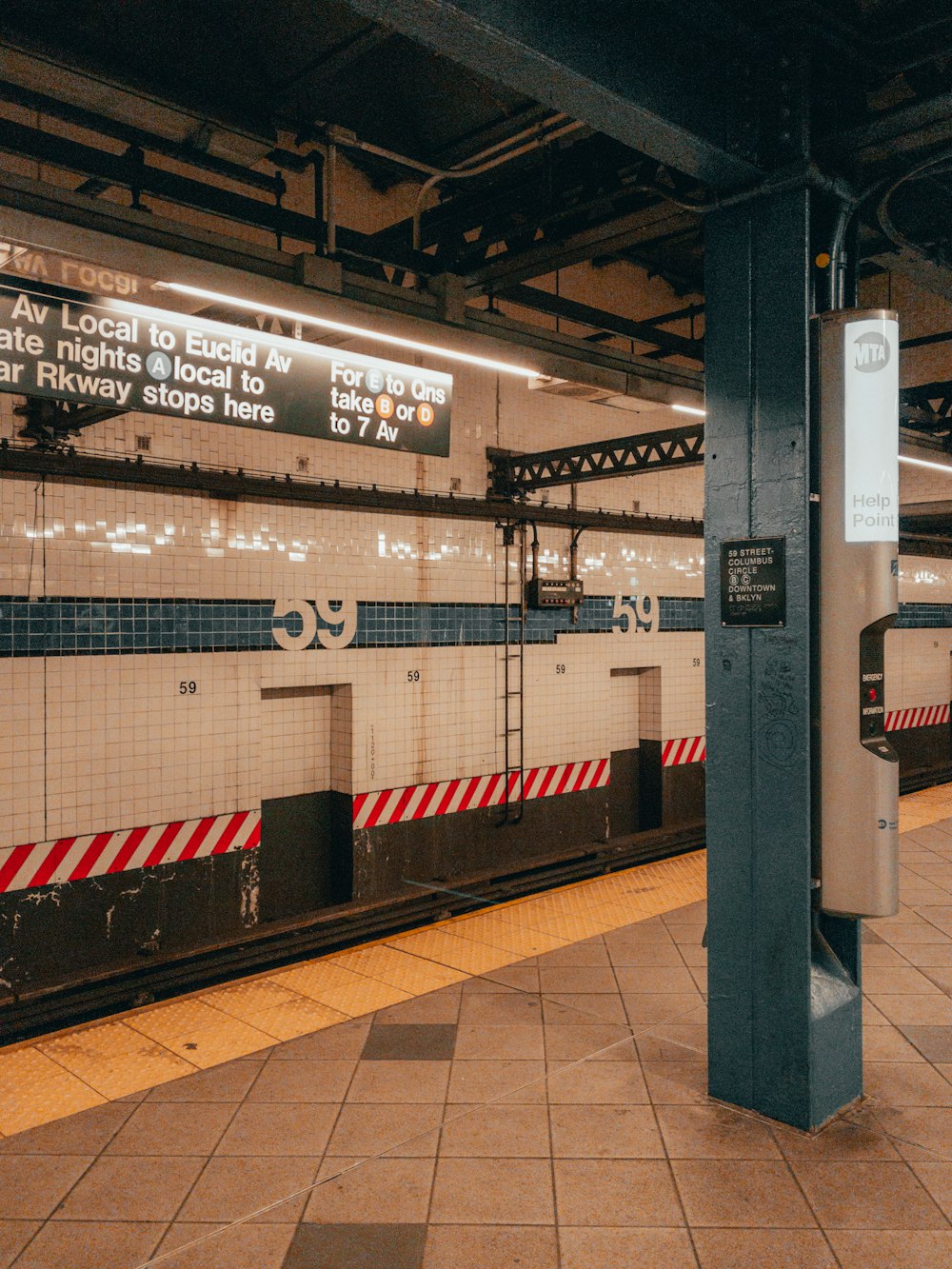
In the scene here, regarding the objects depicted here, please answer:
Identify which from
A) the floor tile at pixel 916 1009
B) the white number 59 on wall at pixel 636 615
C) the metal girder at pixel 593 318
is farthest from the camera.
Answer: the white number 59 on wall at pixel 636 615

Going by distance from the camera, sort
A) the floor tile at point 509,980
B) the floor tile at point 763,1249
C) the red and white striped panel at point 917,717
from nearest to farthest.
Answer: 1. the floor tile at point 763,1249
2. the floor tile at point 509,980
3. the red and white striped panel at point 917,717

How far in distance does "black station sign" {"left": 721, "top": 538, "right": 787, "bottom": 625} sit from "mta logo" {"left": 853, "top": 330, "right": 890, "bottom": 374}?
809mm

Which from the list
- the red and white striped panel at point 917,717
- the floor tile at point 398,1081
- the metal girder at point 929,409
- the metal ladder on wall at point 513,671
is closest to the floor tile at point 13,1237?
the floor tile at point 398,1081

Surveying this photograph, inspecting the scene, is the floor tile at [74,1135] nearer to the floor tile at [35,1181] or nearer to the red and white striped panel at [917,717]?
the floor tile at [35,1181]

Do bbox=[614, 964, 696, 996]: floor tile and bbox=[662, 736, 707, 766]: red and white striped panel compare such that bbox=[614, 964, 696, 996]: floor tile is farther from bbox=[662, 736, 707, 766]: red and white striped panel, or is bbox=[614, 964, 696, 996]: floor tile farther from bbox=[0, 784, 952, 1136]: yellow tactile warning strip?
bbox=[662, 736, 707, 766]: red and white striped panel

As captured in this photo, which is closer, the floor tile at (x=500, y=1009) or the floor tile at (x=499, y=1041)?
the floor tile at (x=499, y=1041)

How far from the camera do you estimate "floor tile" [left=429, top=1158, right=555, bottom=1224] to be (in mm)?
3521

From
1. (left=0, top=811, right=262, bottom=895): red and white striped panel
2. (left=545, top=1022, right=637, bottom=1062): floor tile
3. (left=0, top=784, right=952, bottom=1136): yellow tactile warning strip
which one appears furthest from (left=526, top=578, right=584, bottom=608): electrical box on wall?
(left=545, top=1022, right=637, bottom=1062): floor tile

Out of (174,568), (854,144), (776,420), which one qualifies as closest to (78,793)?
(174,568)

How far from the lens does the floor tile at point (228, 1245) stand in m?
3.28

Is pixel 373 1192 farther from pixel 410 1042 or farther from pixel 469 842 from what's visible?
pixel 469 842

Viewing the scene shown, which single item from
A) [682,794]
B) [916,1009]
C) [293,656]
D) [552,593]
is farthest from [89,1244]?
[682,794]

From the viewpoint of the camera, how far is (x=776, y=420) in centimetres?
423

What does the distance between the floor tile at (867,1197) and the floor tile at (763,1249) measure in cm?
15
